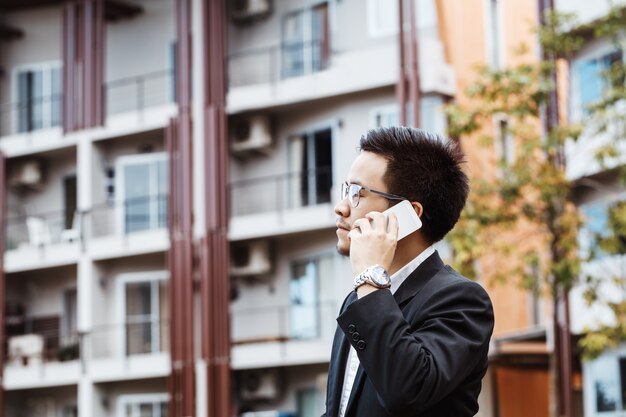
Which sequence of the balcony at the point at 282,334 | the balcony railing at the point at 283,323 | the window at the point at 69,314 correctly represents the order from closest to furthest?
the balcony at the point at 282,334
the balcony railing at the point at 283,323
the window at the point at 69,314

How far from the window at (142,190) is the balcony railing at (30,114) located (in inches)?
81.4

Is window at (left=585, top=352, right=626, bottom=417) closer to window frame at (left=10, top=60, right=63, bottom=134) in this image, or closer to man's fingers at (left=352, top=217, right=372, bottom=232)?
window frame at (left=10, top=60, right=63, bottom=134)

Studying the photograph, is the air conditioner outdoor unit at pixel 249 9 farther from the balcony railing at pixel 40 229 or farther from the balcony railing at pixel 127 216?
the balcony railing at pixel 40 229

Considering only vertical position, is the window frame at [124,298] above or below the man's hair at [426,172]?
above

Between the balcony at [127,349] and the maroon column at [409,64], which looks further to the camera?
the balcony at [127,349]

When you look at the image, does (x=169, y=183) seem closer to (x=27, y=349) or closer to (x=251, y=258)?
(x=251, y=258)

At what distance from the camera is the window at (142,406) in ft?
79.0

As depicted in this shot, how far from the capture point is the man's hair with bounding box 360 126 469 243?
10.5 ft

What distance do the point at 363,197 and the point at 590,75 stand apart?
1785 cm

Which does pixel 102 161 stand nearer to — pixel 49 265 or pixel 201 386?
pixel 49 265

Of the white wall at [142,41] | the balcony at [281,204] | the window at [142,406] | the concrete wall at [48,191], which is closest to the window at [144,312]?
the window at [142,406]

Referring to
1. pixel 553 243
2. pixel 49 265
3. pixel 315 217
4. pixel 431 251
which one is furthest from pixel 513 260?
pixel 431 251

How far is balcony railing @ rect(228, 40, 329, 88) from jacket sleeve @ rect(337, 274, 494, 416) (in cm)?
1972

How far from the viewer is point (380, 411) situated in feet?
9.89
